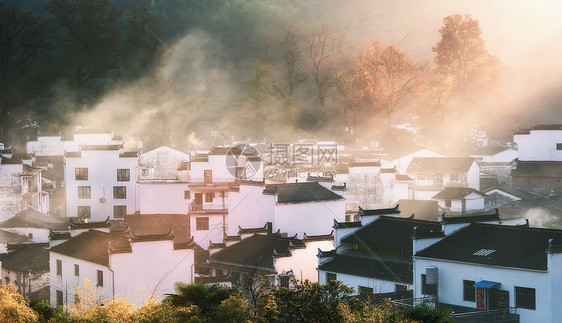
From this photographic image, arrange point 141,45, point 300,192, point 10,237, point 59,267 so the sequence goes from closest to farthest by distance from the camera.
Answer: point 59,267, point 10,237, point 300,192, point 141,45

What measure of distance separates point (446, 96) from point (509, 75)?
5845 mm

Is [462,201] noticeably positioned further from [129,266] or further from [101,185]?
[129,266]

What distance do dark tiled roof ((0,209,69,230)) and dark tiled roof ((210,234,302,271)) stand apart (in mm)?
9439

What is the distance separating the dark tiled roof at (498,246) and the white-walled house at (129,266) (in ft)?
27.1

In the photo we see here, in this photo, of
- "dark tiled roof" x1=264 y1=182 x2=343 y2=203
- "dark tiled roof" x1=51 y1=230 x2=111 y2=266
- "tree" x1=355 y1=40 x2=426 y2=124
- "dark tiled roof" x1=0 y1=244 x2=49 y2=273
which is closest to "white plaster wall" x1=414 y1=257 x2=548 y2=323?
"dark tiled roof" x1=51 y1=230 x2=111 y2=266

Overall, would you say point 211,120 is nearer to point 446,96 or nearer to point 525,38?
point 446,96

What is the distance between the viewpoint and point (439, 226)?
2488 cm

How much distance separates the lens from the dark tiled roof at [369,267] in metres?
23.5

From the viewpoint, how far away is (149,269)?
24625 mm

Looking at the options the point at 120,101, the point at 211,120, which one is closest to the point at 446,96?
the point at 211,120

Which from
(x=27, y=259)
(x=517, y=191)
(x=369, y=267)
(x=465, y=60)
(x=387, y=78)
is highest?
(x=465, y=60)

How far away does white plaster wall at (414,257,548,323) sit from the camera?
64.5ft

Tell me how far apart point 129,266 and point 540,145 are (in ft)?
95.0

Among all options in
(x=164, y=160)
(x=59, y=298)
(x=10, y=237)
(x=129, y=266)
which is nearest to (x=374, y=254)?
(x=129, y=266)
